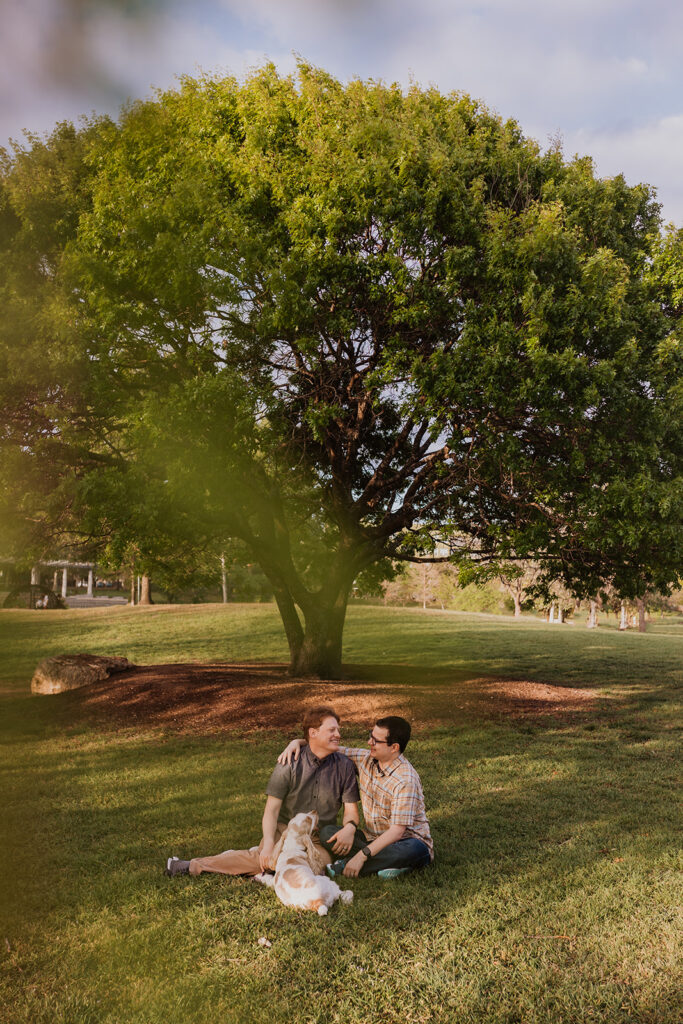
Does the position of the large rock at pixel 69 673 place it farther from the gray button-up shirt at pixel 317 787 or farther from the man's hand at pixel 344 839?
the man's hand at pixel 344 839

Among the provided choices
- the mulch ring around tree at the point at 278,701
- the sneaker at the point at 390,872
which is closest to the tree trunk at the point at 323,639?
the mulch ring around tree at the point at 278,701

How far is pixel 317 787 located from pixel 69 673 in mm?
12714

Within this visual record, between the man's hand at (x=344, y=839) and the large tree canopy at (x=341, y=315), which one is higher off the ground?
the large tree canopy at (x=341, y=315)

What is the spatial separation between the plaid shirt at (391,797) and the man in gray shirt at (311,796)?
0.23 meters

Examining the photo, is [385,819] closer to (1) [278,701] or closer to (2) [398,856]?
(2) [398,856]

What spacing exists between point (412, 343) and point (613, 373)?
140 inches

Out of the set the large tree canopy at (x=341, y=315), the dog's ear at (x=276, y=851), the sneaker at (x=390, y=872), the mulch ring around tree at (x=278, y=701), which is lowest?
the mulch ring around tree at (x=278, y=701)

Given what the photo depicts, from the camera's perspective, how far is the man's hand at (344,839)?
5977mm

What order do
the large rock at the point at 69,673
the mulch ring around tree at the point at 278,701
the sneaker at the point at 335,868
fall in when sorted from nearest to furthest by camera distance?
the sneaker at the point at 335,868, the mulch ring around tree at the point at 278,701, the large rock at the point at 69,673

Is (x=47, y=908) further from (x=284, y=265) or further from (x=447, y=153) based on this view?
(x=447, y=153)

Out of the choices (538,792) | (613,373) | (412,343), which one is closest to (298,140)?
(412,343)

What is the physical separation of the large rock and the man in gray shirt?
1190 cm

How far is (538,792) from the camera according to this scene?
8.87 m

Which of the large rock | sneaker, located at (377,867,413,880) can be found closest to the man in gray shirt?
sneaker, located at (377,867,413,880)
